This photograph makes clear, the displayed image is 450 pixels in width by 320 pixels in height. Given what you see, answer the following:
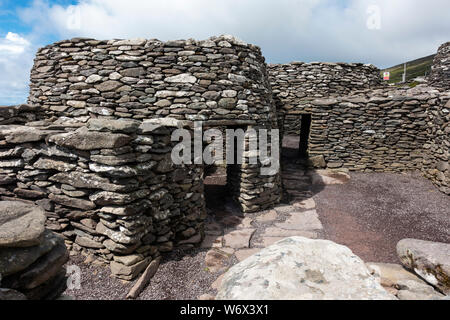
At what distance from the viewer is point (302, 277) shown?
2332 millimetres

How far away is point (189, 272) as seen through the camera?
15.4 feet

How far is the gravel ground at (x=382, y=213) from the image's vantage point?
609 cm

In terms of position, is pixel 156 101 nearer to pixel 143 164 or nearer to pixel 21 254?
pixel 143 164

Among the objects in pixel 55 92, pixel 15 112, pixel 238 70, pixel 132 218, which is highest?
pixel 238 70

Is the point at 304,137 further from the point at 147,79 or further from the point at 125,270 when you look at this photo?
the point at 125,270

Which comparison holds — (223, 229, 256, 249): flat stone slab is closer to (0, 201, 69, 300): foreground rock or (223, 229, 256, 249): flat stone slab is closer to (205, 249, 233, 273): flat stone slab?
(205, 249, 233, 273): flat stone slab

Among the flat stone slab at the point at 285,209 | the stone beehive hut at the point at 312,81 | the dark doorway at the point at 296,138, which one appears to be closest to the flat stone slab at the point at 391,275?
the flat stone slab at the point at 285,209

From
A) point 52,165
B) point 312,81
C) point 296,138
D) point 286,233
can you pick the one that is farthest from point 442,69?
point 52,165

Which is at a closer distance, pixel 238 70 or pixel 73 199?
pixel 73 199

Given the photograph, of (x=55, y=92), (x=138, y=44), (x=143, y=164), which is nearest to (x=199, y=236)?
(x=143, y=164)

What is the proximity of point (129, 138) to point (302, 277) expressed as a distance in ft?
11.5

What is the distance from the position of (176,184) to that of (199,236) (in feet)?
4.92

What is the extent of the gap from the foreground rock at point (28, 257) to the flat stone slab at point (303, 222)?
573 cm
